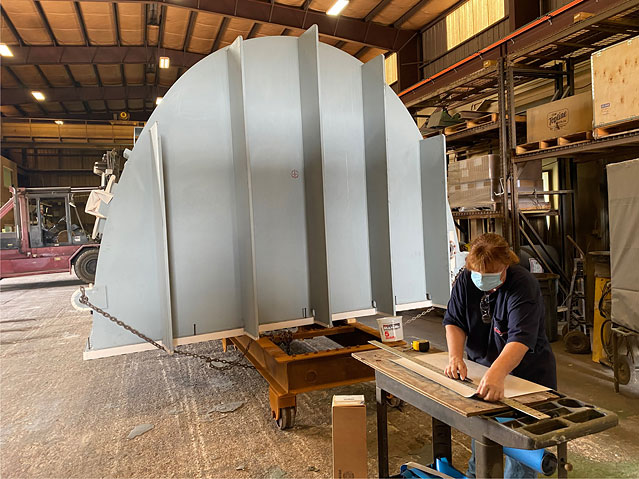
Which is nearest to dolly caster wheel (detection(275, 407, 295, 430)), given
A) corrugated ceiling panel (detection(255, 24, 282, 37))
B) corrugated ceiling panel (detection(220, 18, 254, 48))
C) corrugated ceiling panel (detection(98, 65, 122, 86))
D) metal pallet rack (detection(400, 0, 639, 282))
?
metal pallet rack (detection(400, 0, 639, 282))

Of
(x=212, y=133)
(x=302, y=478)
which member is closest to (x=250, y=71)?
(x=212, y=133)

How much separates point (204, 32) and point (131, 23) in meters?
1.79

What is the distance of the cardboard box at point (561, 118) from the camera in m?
5.68

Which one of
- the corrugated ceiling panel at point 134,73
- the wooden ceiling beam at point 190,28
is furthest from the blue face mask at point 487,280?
the corrugated ceiling panel at point 134,73

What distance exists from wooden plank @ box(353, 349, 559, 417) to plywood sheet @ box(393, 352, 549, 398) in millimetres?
23

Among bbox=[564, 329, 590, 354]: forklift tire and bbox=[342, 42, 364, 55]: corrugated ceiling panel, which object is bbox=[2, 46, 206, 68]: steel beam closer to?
bbox=[342, 42, 364, 55]: corrugated ceiling panel

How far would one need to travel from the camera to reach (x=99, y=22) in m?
11.2

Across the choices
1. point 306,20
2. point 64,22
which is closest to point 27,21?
point 64,22

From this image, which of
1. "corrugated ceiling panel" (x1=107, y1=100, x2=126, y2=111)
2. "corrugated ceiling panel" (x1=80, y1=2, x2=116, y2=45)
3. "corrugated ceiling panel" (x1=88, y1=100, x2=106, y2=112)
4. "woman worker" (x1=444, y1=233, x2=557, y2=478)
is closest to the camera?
"woman worker" (x1=444, y1=233, x2=557, y2=478)

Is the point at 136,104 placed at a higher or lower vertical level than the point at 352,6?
higher

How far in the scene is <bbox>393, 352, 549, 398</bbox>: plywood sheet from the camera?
202 cm

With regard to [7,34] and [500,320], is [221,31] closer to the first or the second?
[7,34]

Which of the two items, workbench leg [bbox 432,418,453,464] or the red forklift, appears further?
the red forklift

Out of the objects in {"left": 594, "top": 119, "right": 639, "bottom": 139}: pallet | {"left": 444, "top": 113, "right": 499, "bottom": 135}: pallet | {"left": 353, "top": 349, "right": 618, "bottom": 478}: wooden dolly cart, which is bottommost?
{"left": 353, "top": 349, "right": 618, "bottom": 478}: wooden dolly cart
